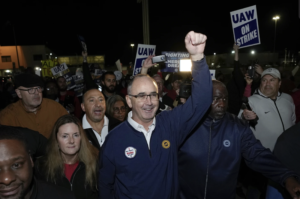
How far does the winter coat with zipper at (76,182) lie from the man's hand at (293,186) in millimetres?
2005

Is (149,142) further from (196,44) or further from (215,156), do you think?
(196,44)

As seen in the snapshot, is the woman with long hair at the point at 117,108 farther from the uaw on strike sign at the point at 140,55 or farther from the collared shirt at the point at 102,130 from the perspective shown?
the uaw on strike sign at the point at 140,55

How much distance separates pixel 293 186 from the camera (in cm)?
175

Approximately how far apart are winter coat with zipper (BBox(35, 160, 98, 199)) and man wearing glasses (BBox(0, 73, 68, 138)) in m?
1.12

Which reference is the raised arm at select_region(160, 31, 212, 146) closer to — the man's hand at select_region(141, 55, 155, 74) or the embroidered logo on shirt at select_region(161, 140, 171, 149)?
the embroidered logo on shirt at select_region(161, 140, 171, 149)

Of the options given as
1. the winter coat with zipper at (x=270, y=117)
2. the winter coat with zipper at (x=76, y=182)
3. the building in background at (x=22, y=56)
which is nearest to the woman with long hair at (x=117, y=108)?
the winter coat with zipper at (x=76, y=182)

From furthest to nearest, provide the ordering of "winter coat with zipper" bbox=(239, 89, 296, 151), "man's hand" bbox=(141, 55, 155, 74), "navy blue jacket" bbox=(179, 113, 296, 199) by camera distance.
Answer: "man's hand" bbox=(141, 55, 155, 74) < "winter coat with zipper" bbox=(239, 89, 296, 151) < "navy blue jacket" bbox=(179, 113, 296, 199)

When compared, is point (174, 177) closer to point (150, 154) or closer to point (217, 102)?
point (150, 154)

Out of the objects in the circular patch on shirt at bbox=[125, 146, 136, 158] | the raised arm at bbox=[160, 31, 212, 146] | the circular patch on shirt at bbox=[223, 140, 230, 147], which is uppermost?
the raised arm at bbox=[160, 31, 212, 146]

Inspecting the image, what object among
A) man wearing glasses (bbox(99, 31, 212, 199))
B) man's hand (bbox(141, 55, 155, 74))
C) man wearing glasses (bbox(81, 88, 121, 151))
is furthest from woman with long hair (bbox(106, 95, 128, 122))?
man wearing glasses (bbox(99, 31, 212, 199))

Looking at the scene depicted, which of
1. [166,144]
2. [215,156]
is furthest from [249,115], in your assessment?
[166,144]

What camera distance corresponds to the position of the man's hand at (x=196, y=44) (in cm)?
187

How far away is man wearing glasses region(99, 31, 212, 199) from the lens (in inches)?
78.7

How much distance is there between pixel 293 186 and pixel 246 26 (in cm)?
459
